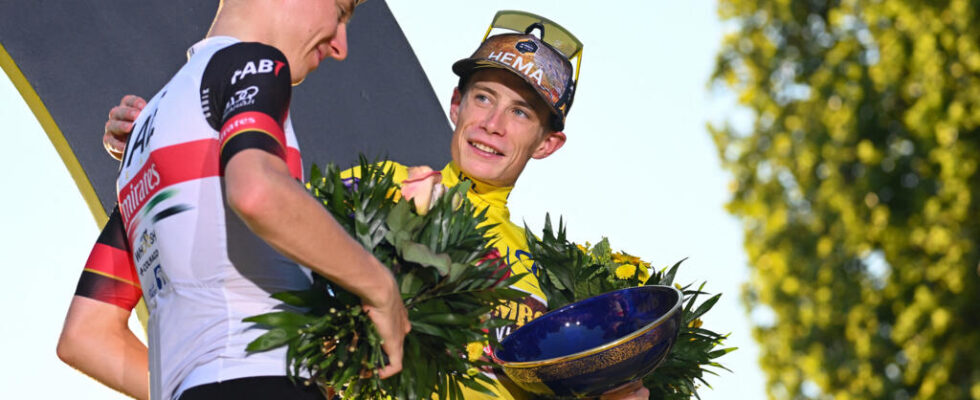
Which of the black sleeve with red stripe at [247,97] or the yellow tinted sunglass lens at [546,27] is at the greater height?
the yellow tinted sunglass lens at [546,27]

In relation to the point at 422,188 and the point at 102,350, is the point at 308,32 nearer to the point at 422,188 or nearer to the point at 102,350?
the point at 422,188

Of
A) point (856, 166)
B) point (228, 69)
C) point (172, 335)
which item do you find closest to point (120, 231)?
point (172, 335)

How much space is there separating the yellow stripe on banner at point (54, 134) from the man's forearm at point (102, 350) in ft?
8.92

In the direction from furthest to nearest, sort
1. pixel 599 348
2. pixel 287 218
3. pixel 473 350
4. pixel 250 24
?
pixel 599 348 < pixel 473 350 < pixel 250 24 < pixel 287 218

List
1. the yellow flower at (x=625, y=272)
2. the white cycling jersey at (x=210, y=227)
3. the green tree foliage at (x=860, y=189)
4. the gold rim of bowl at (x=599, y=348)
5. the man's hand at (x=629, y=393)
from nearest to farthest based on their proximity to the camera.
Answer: the white cycling jersey at (x=210, y=227) < the green tree foliage at (x=860, y=189) < the gold rim of bowl at (x=599, y=348) < the man's hand at (x=629, y=393) < the yellow flower at (x=625, y=272)

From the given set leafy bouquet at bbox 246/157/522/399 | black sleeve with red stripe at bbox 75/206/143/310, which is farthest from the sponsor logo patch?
black sleeve with red stripe at bbox 75/206/143/310

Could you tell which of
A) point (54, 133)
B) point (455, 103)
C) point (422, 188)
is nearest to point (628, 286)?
point (455, 103)

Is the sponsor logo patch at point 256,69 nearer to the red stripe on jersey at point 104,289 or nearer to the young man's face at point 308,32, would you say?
the young man's face at point 308,32

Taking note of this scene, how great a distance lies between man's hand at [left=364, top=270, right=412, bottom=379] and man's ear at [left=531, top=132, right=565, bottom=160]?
1.95 m

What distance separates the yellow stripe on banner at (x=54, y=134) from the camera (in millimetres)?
5102

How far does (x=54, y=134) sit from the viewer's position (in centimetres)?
514

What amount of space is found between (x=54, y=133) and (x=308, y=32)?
127 inches

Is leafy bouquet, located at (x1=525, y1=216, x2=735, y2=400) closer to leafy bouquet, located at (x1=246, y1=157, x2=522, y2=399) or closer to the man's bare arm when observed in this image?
leafy bouquet, located at (x1=246, y1=157, x2=522, y2=399)

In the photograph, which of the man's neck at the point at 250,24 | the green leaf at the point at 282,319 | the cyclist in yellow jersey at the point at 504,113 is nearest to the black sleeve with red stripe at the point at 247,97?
the man's neck at the point at 250,24
